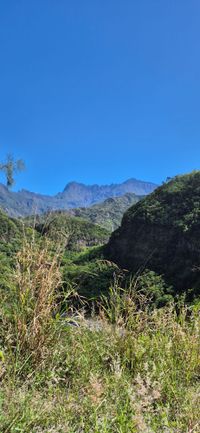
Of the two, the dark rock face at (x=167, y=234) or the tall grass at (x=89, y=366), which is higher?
the dark rock face at (x=167, y=234)

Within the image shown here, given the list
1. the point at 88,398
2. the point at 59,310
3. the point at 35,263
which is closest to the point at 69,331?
the point at 59,310

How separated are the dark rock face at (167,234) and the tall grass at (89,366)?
4731cm

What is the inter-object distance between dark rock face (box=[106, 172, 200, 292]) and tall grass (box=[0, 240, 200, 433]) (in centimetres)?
4731

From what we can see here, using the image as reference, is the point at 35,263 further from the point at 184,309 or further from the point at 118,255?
the point at 118,255

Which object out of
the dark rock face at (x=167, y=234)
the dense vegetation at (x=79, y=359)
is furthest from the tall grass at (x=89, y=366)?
the dark rock face at (x=167, y=234)

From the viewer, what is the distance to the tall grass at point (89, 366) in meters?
2.06

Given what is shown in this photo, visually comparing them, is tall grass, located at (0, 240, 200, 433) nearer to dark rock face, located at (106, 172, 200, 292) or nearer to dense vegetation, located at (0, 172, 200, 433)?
dense vegetation, located at (0, 172, 200, 433)

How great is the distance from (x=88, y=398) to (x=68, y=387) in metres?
0.43

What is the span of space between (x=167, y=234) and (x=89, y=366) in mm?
63058

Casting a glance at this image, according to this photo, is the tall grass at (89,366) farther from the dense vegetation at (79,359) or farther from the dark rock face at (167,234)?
the dark rock face at (167,234)

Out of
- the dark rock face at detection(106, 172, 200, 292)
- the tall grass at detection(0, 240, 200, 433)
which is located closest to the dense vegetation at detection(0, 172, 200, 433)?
the tall grass at detection(0, 240, 200, 433)

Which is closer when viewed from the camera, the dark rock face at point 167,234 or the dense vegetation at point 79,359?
the dense vegetation at point 79,359

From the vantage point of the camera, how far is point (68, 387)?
2600 millimetres

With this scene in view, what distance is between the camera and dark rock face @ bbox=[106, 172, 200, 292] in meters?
56.6
